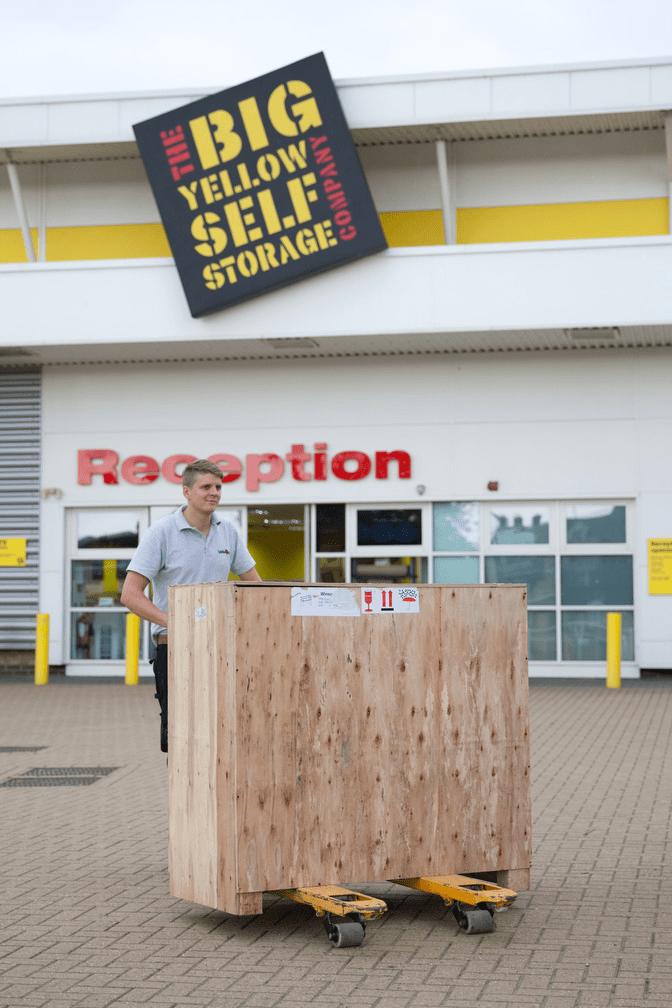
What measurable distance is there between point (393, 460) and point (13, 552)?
5901 millimetres

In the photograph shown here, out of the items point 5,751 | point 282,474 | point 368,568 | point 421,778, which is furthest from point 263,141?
point 421,778

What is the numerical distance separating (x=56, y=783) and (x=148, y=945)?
534 cm

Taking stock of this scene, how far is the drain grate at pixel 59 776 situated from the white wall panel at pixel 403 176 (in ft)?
39.9

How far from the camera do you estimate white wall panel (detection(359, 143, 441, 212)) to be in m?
21.8

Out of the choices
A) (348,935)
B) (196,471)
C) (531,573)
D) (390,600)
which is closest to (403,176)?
(531,573)

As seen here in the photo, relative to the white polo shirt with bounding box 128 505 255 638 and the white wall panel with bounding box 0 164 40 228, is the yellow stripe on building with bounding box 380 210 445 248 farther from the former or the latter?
the white polo shirt with bounding box 128 505 255 638

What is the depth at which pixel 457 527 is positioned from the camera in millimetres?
21266

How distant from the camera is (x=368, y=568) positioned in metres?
21.5

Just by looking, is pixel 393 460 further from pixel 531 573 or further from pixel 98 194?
pixel 98 194

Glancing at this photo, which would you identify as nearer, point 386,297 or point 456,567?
point 386,297

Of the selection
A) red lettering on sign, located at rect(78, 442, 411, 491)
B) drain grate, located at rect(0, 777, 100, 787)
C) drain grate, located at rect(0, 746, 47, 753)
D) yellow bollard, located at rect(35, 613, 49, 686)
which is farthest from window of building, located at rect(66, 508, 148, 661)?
drain grate, located at rect(0, 777, 100, 787)

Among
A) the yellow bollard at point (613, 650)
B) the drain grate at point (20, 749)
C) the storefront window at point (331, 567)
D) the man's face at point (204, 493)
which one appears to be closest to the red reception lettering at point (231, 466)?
the storefront window at point (331, 567)

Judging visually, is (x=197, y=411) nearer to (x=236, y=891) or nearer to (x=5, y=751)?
(x=5, y=751)

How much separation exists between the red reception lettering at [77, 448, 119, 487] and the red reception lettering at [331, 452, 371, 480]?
330 centimetres
